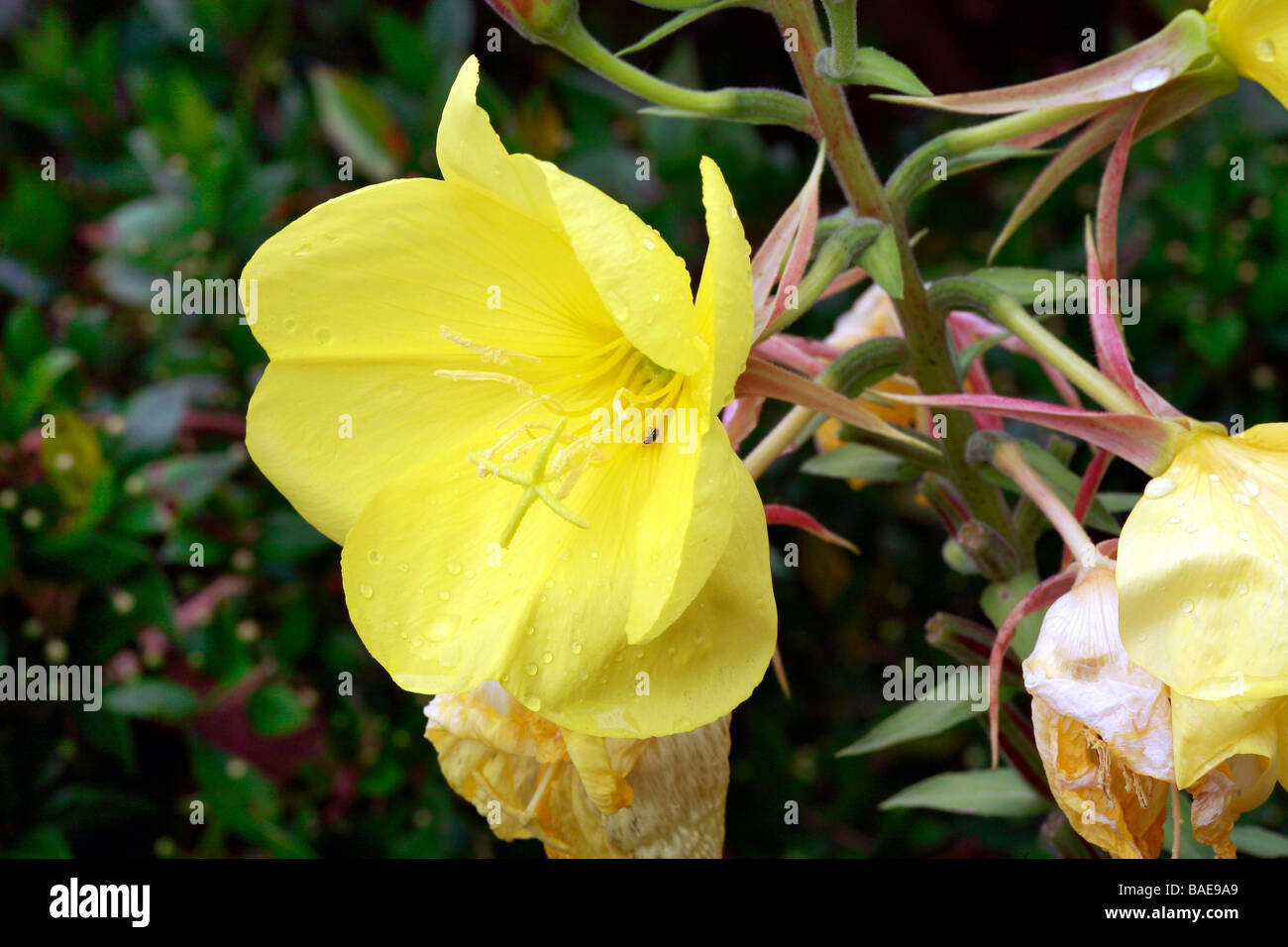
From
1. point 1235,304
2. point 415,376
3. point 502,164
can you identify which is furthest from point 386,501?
point 1235,304

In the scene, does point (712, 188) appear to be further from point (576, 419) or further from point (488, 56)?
point (488, 56)

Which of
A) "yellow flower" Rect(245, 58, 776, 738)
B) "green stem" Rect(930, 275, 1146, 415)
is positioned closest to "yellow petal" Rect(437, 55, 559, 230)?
"yellow flower" Rect(245, 58, 776, 738)

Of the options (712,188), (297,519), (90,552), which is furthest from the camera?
(297,519)

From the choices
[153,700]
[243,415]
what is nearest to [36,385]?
[243,415]

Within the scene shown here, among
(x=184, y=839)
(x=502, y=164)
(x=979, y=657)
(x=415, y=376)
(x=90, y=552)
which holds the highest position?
(x=502, y=164)

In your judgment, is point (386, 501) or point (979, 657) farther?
point (979, 657)

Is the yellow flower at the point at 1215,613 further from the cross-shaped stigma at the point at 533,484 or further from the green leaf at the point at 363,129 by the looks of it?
the green leaf at the point at 363,129

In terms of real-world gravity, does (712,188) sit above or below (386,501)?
above
